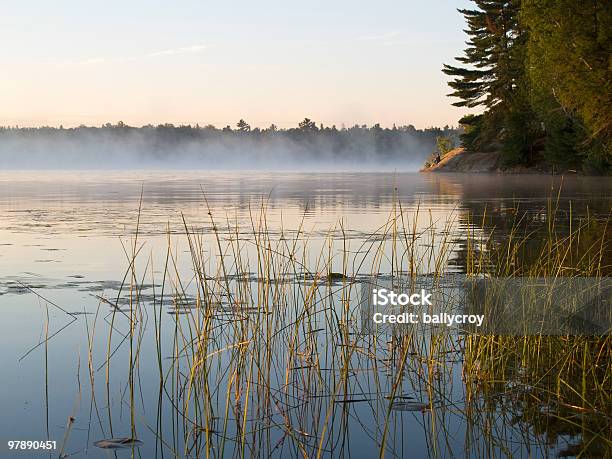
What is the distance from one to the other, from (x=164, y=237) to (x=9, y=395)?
8.79 metres

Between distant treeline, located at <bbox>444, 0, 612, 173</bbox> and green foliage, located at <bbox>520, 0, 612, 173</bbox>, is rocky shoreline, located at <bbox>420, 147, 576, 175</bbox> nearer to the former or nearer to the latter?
distant treeline, located at <bbox>444, 0, 612, 173</bbox>

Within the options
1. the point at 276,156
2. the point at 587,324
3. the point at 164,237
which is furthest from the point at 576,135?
the point at 276,156

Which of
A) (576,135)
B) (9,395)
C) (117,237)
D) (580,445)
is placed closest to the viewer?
(580,445)

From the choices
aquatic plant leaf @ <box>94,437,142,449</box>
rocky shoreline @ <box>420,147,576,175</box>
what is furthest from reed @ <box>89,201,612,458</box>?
rocky shoreline @ <box>420,147,576,175</box>

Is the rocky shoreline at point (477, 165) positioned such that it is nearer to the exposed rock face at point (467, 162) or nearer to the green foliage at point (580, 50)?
the exposed rock face at point (467, 162)

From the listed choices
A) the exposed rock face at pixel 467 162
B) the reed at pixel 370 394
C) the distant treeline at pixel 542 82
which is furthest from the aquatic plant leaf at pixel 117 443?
the exposed rock face at pixel 467 162

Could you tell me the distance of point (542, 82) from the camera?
1555 inches

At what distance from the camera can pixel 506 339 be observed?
5863mm

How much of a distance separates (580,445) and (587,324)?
2098 millimetres

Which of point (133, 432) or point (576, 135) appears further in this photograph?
point (576, 135)

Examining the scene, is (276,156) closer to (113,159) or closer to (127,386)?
(113,159)

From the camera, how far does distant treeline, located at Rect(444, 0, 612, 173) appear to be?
1188 inches

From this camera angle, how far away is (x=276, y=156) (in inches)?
7146

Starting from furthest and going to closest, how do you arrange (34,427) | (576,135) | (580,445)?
(576,135), (34,427), (580,445)
